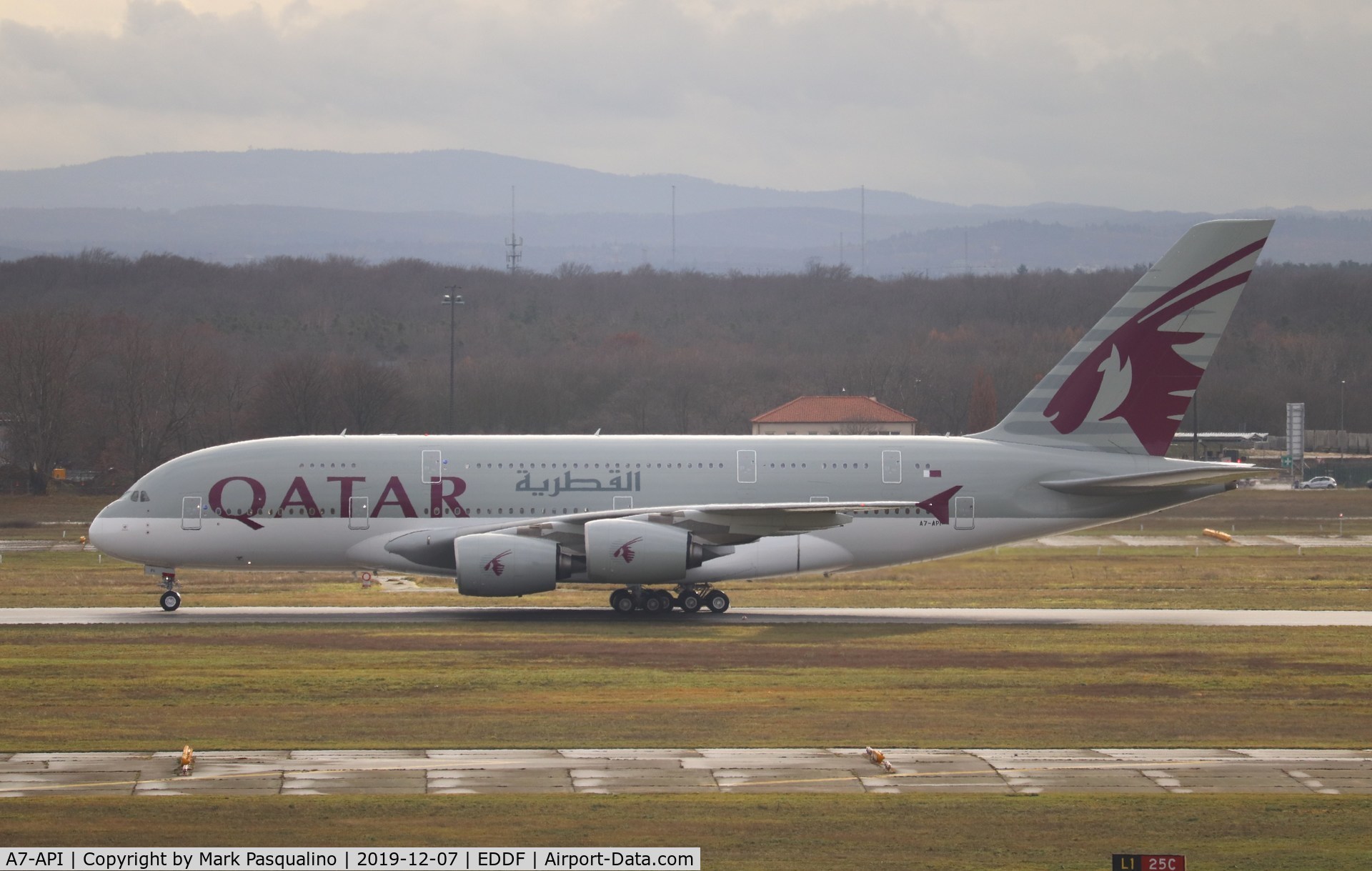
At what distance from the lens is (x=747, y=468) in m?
36.0

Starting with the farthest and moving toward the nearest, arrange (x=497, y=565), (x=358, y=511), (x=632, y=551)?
(x=358, y=511)
(x=632, y=551)
(x=497, y=565)

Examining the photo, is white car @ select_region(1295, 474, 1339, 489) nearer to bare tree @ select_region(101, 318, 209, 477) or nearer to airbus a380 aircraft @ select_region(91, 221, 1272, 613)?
airbus a380 aircraft @ select_region(91, 221, 1272, 613)

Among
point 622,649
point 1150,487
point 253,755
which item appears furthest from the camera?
point 1150,487

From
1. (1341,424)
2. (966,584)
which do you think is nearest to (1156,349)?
(966,584)

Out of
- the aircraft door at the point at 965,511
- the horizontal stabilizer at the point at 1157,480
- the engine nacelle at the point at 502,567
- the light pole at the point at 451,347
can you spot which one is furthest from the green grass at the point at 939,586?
the light pole at the point at 451,347

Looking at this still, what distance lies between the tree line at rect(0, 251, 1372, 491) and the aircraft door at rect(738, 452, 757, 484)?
60626 millimetres

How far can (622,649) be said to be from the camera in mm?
29453

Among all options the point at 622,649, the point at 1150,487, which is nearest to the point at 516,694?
the point at 622,649

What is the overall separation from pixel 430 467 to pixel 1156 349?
1703cm

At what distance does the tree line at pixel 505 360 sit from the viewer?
95312 mm

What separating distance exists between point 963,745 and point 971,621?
49.3 ft

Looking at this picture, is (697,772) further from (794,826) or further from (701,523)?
(701,523)

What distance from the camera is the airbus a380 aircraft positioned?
3531cm

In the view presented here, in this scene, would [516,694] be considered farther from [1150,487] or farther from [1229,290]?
[1229,290]
